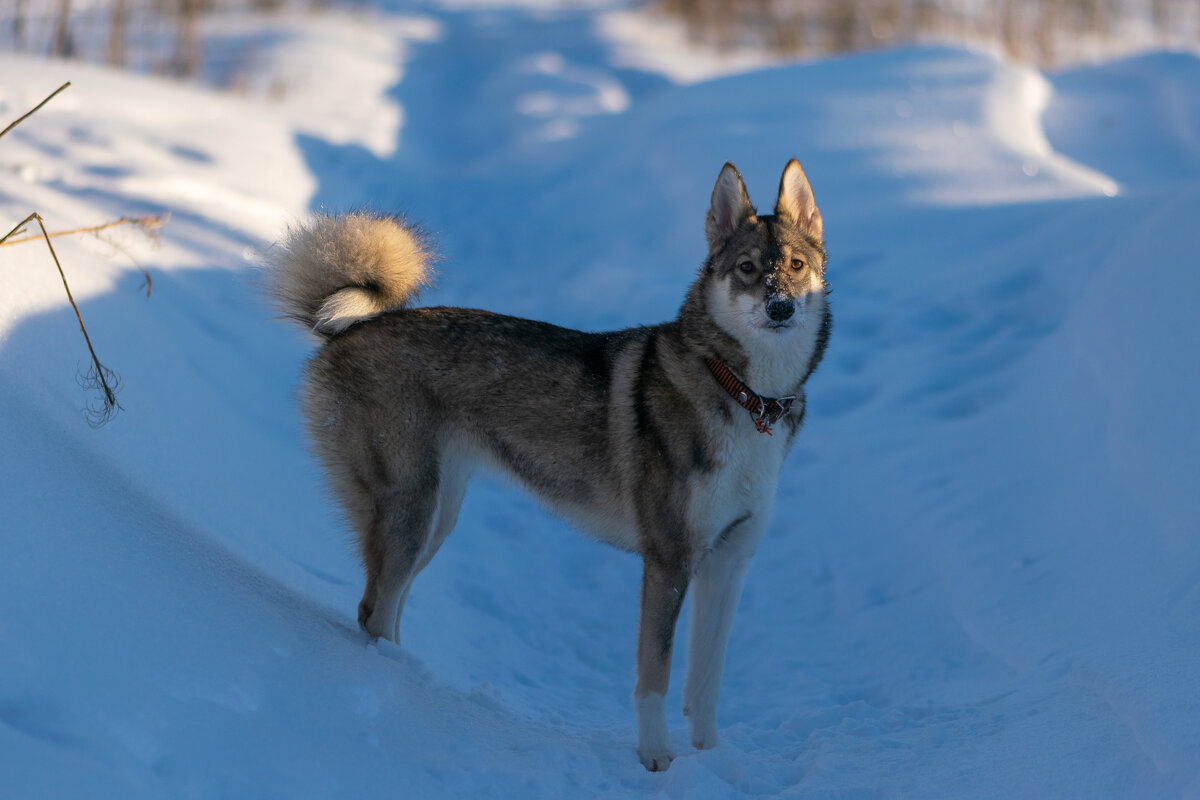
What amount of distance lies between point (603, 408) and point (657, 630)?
2.43 feet

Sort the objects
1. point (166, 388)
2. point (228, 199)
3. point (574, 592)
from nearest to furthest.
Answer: point (166, 388) → point (574, 592) → point (228, 199)

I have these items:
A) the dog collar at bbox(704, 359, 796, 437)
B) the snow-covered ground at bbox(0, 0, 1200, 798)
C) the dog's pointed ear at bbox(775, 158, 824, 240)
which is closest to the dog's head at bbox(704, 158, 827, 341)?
the dog's pointed ear at bbox(775, 158, 824, 240)

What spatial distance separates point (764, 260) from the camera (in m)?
3.29

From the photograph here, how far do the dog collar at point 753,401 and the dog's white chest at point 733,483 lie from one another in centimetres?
4

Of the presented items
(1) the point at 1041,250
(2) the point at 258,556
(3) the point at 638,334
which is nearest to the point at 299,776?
(2) the point at 258,556

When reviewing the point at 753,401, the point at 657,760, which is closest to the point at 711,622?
the point at 657,760

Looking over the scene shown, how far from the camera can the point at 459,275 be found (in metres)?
7.83

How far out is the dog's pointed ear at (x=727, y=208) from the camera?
3.42m

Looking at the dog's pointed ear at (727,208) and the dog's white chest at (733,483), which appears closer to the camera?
the dog's white chest at (733,483)

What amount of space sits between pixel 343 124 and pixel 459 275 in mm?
4783

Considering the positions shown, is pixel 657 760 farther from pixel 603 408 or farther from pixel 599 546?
pixel 599 546

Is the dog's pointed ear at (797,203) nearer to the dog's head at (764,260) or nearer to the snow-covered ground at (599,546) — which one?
the dog's head at (764,260)

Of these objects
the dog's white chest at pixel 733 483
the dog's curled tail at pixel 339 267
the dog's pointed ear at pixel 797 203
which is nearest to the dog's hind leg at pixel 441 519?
the dog's curled tail at pixel 339 267

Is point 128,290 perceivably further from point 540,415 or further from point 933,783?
point 933,783
